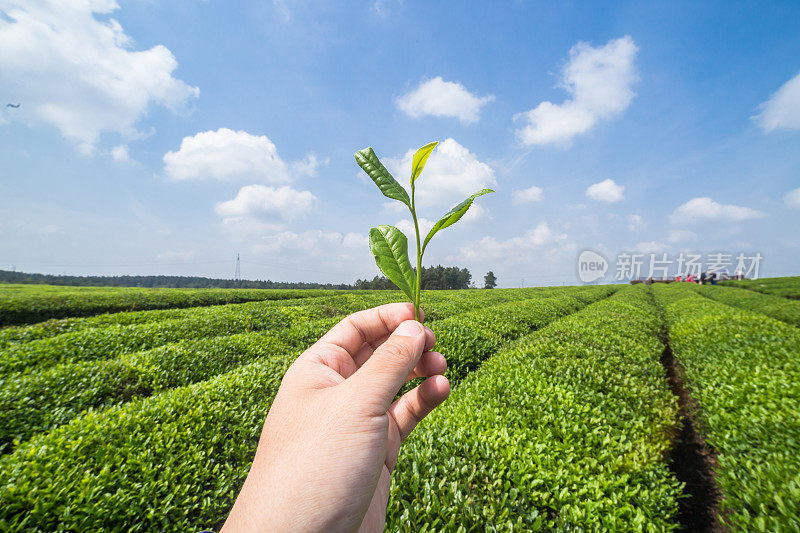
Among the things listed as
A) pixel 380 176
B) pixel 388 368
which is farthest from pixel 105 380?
pixel 380 176

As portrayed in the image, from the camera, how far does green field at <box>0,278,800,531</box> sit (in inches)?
106

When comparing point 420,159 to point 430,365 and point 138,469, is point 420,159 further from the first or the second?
point 138,469

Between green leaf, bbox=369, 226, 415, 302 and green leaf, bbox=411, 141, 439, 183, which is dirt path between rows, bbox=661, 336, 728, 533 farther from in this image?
green leaf, bbox=411, 141, 439, 183

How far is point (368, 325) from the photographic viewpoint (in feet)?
6.74

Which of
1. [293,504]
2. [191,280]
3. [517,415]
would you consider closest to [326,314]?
[517,415]

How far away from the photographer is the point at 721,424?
4.25 meters

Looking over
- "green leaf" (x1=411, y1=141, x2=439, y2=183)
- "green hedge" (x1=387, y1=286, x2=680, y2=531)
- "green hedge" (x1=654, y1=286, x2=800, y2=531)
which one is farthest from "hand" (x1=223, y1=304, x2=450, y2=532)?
"green hedge" (x1=654, y1=286, x2=800, y2=531)

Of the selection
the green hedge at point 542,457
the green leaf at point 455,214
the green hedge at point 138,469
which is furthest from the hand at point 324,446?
the green hedge at point 138,469

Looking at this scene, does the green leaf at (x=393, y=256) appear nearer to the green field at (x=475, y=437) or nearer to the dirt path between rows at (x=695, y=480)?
the green field at (x=475, y=437)

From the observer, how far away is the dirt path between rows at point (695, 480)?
366cm

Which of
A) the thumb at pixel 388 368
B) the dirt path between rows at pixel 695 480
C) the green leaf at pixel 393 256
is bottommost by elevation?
the dirt path between rows at pixel 695 480

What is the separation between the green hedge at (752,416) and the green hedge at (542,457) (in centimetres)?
52

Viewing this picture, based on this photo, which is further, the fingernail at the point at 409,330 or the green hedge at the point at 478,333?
the green hedge at the point at 478,333

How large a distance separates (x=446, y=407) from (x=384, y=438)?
3.23 m
